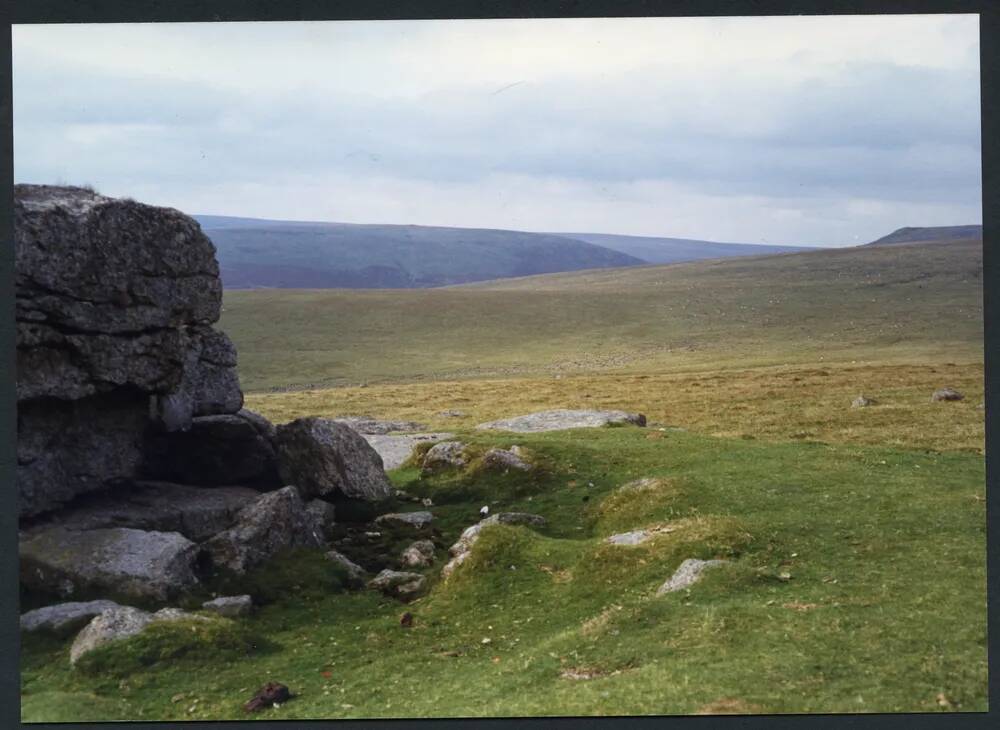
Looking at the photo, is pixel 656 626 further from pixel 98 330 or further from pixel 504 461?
pixel 98 330

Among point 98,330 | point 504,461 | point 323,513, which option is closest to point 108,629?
point 98,330

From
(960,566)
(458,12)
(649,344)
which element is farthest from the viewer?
(649,344)

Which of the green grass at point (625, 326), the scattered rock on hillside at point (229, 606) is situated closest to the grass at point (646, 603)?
the scattered rock on hillside at point (229, 606)

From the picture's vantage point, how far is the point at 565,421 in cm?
4612

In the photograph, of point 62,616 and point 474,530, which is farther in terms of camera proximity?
point 474,530

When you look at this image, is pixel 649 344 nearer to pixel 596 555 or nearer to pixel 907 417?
pixel 907 417

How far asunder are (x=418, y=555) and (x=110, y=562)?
7484mm

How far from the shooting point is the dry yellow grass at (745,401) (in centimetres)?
4738

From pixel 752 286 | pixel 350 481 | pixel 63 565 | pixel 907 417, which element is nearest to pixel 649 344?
pixel 752 286

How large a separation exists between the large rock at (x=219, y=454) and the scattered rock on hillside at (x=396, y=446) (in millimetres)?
5712

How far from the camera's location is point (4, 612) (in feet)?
64.1

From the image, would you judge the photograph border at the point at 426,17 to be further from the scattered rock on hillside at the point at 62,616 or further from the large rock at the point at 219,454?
the large rock at the point at 219,454

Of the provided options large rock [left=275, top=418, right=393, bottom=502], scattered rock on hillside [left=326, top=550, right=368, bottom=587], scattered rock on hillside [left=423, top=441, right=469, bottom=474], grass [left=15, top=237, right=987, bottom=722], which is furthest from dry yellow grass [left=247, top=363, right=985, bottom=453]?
scattered rock on hillside [left=326, top=550, right=368, bottom=587]

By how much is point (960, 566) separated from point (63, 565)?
65.7 ft
